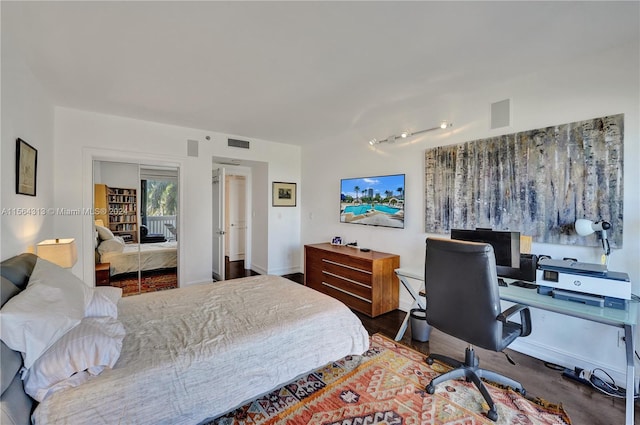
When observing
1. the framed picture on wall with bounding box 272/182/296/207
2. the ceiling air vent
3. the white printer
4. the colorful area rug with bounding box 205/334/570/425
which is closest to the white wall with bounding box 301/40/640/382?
the white printer

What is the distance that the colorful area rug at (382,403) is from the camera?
1.75 metres

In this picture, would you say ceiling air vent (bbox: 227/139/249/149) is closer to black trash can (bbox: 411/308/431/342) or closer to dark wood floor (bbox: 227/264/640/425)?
dark wood floor (bbox: 227/264/640/425)

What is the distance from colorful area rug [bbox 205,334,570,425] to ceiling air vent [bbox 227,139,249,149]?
369cm

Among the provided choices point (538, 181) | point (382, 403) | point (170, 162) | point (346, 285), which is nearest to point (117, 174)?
point (170, 162)

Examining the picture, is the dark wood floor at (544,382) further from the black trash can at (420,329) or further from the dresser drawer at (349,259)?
the dresser drawer at (349,259)

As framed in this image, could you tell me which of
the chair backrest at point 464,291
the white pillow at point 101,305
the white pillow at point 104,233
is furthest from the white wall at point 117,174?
the chair backrest at point 464,291

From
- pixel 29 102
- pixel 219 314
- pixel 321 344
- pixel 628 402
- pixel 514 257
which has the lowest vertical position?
pixel 628 402

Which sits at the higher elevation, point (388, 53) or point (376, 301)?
point (388, 53)

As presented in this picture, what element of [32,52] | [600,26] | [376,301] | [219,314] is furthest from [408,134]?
[32,52]

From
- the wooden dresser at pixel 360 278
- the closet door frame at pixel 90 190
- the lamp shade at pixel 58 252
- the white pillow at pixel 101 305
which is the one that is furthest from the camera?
the closet door frame at pixel 90 190

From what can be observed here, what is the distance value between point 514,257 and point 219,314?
97.4 inches

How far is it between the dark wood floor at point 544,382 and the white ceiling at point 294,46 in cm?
247

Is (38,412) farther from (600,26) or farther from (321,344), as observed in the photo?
(600,26)

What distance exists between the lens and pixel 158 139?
3979 millimetres
